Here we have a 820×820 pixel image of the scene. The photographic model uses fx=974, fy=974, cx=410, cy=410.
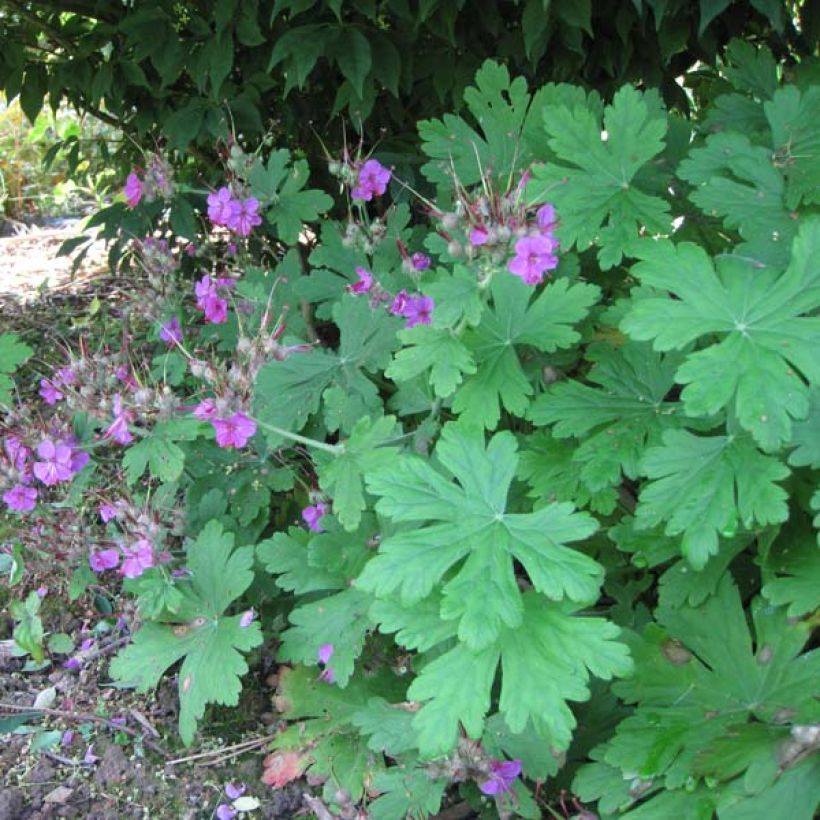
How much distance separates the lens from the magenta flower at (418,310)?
212 centimetres

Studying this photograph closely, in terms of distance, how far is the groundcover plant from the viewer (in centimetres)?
160

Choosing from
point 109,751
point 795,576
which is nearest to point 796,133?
point 795,576

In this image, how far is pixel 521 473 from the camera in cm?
189

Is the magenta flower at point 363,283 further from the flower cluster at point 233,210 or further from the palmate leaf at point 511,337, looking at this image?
the palmate leaf at point 511,337

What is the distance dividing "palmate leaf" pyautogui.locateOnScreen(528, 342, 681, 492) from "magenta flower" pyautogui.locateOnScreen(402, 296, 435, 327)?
37 centimetres

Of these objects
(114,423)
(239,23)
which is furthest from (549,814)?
(239,23)

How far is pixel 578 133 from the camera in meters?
1.98

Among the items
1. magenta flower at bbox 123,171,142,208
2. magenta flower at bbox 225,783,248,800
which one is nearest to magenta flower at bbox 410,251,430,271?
magenta flower at bbox 123,171,142,208

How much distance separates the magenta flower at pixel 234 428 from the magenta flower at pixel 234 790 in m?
0.84

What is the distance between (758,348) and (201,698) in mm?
1305

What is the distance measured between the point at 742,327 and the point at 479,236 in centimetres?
46

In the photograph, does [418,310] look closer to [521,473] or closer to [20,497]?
[521,473]

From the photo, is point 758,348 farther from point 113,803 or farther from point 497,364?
point 113,803

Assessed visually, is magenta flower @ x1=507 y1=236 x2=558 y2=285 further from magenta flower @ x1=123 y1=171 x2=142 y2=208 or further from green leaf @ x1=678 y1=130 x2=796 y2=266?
magenta flower @ x1=123 y1=171 x2=142 y2=208
